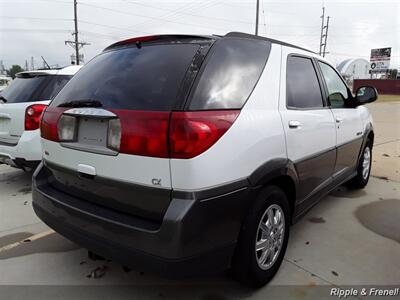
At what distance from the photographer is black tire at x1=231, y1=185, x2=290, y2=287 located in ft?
7.61

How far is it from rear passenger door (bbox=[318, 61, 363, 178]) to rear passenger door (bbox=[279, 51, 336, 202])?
0.72 feet

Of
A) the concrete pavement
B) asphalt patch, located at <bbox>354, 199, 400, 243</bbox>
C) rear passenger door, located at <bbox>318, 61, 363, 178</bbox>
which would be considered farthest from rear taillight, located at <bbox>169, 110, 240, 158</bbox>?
asphalt patch, located at <bbox>354, 199, 400, 243</bbox>

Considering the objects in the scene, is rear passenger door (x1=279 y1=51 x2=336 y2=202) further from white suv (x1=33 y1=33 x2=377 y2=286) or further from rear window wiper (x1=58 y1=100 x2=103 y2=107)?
rear window wiper (x1=58 y1=100 x2=103 y2=107)

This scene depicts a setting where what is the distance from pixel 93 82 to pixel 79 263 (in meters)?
1.52

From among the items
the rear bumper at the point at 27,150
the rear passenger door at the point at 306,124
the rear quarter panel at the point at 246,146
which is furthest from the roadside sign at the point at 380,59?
the rear quarter panel at the point at 246,146

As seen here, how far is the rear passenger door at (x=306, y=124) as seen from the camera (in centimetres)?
280

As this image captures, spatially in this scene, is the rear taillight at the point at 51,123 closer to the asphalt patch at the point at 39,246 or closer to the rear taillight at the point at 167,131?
the rear taillight at the point at 167,131

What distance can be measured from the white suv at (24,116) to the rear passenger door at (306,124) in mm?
3281

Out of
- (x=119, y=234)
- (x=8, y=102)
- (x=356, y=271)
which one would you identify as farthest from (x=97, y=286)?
(x=8, y=102)

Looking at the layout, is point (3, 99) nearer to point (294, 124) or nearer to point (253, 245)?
point (294, 124)

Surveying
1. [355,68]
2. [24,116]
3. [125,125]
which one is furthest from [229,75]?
[355,68]

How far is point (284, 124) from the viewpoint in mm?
2680

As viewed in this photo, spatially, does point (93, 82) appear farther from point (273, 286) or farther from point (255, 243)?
point (273, 286)

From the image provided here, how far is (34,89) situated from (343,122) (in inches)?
157
